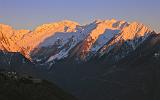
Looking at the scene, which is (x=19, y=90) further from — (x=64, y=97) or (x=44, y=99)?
(x=64, y=97)

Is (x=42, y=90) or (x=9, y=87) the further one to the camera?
(x=42, y=90)

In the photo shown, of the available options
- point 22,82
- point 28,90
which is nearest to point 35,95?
point 28,90

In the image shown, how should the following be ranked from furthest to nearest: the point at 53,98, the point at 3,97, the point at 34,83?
the point at 34,83 → the point at 53,98 → the point at 3,97

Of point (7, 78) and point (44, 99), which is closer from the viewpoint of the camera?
point (44, 99)

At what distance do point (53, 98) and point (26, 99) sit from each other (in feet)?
50.9

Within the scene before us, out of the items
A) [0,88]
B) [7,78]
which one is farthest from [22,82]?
[0,88]

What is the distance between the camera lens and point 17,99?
16375 cm

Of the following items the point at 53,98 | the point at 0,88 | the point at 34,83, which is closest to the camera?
the point at 0,88

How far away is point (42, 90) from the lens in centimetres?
18662

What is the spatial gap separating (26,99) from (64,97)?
30.9 meters

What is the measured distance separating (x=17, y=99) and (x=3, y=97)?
20.2ft

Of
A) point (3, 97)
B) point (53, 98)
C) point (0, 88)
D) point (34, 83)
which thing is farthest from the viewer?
point (34, 83)

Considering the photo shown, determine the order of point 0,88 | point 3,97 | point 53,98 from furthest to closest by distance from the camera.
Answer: point 53,98, point 0,88, point 3,97

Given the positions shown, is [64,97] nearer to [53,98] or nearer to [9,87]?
[53,98]
